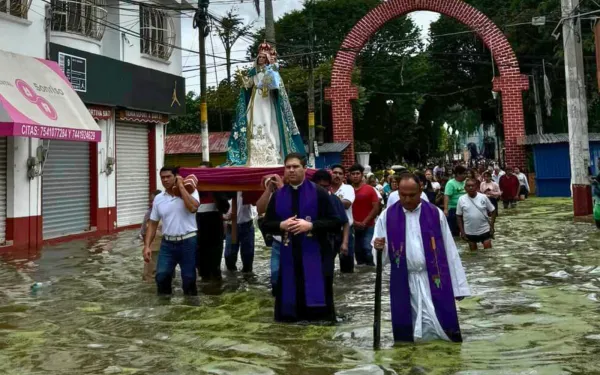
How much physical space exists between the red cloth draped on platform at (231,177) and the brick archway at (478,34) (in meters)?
14.8

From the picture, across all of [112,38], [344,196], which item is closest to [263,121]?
[344,196]

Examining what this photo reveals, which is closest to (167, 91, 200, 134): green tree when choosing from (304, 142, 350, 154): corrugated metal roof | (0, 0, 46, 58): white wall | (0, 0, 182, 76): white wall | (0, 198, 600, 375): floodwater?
(304, 142, 350, 154): corrugated metal roof

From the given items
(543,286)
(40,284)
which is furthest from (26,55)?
(543,286)

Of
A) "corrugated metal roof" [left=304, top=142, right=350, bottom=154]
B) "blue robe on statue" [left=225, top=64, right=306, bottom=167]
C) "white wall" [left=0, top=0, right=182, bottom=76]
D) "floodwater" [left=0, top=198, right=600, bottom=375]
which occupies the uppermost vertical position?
"white wall" [left=0, top=0, right=182, bottom=76]

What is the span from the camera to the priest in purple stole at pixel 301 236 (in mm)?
6129

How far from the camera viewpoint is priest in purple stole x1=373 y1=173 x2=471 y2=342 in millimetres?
5137

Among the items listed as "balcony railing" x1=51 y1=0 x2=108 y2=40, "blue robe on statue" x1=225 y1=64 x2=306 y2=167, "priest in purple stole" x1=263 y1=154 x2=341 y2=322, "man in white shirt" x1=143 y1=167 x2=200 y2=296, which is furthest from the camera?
"balcony railing" x1=51 y1=0 x2=108 y2=40

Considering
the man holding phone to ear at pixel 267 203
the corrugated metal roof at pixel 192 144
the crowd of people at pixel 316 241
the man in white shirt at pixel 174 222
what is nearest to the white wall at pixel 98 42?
the crowd of people at pixel 316 241

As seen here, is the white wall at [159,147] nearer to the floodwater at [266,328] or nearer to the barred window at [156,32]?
the barred window at [156,32]

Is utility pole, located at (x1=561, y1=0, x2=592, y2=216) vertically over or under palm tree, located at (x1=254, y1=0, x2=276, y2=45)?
under

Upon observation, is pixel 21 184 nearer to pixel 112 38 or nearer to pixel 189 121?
pixel 112 38

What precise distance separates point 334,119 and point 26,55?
11.3 meters

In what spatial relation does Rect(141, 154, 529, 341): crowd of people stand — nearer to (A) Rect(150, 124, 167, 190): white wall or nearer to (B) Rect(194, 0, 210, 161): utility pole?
(A) Rect(150, 124, 167, 190): white wall

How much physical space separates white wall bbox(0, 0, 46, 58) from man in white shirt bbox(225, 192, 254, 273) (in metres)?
7.18
